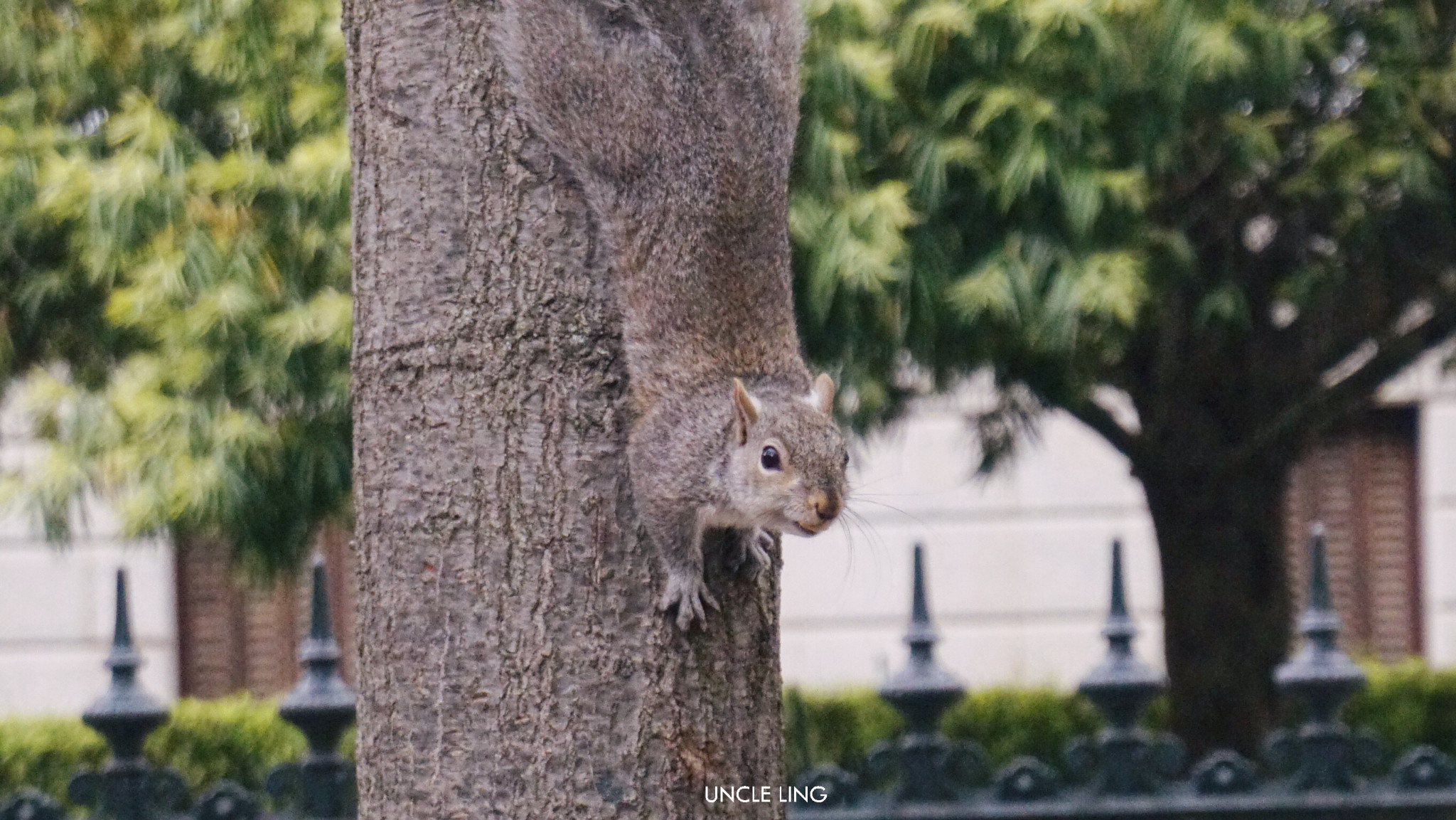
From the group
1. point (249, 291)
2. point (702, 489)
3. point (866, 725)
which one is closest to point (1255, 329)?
point (866, 725)

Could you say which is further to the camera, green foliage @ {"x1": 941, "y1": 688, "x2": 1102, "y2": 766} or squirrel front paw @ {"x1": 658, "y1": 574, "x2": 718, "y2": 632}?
green foliage @ {"x1": 941, "y1": 688, "x2": 1102, "y2": 766}

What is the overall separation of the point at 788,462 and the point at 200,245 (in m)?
2.02

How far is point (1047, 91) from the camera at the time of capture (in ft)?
A: 11.9

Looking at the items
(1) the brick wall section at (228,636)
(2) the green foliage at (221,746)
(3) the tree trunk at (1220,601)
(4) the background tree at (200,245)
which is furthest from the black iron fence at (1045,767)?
(1) the brick wall section at (228,636)

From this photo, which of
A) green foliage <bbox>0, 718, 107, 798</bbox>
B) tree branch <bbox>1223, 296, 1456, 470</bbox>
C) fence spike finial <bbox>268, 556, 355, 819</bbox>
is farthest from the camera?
green foliage <bbox>0, 718, 107, 798</bbox>

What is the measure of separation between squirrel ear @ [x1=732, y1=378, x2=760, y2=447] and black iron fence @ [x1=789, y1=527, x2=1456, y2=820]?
129 centimetres

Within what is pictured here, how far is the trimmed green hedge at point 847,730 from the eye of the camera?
6371mm

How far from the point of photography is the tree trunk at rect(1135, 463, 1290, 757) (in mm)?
5484

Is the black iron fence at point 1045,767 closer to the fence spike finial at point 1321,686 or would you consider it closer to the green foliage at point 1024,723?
the fence spike finial at point 1321,686

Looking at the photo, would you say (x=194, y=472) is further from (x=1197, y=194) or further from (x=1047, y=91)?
(x=1197, y=194)

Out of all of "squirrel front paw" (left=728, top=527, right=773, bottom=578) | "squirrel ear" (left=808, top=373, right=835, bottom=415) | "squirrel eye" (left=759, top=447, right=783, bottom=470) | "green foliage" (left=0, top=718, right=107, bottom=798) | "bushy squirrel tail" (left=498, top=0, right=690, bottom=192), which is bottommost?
"green foliage" (left=0, top=718, right=107, bottom=798)

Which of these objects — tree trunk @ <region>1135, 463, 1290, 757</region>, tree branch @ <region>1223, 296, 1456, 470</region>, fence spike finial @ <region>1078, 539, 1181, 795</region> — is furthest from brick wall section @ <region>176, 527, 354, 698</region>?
fence spike finial @ <region>1078, 539, 1181, 795</region>

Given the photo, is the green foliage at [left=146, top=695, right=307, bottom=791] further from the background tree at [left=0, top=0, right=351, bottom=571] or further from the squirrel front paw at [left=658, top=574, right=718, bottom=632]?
the squirrel front paw at [left=658, top=574, right=718, bottom=632]

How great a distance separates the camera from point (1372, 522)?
8883 mm
